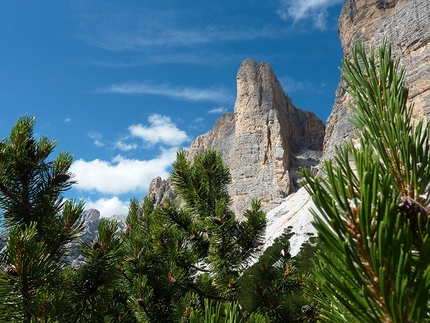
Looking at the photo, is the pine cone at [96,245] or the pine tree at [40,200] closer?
the pine tree at [40,200]

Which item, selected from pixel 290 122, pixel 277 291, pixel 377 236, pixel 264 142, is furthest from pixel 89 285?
pixel 290 122

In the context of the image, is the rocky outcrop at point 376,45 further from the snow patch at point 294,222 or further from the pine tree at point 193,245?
the pine tree at point 193,245

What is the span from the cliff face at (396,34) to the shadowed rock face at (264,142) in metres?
10.3

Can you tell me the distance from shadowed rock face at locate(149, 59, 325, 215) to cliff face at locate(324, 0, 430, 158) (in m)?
10.3

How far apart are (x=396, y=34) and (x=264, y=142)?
31.9 m

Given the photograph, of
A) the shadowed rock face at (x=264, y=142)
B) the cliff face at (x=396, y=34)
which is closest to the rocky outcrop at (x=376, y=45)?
the cliff face at (x=396, y=34)

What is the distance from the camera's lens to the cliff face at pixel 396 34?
48.1m

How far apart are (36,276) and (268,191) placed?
66003 millimetres

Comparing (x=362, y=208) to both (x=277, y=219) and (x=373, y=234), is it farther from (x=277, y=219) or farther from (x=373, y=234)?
(x=277, y=219)

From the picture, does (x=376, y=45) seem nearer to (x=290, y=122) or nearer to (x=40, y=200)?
(x=290, y=122)

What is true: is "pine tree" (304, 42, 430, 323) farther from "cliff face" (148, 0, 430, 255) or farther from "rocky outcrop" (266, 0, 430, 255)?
"cliff face" (148, 0, 430, 255)

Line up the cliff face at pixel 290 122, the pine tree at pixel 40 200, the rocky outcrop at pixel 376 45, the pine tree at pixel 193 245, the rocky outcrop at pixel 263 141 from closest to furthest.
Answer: the pine tree at pixel 40 200 < the pine tree at pixel 193 245 < the rocky outcrop at pixel 376 45 < the cliff face at pixel 290 122 < the rocky outcrop at pixel 263 141

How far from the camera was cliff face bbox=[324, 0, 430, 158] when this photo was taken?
4812cm

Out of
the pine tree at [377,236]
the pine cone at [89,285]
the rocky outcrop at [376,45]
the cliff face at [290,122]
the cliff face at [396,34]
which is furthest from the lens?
the cliff face at [290,122]
